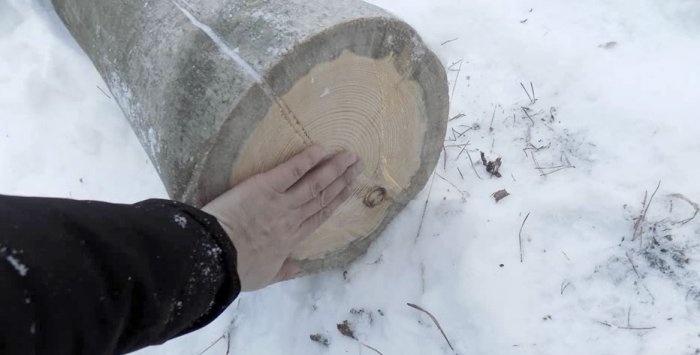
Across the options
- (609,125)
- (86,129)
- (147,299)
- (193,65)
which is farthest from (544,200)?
(86,129)

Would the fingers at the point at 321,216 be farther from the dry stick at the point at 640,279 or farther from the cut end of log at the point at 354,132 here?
the dry stick at the point at 640,279

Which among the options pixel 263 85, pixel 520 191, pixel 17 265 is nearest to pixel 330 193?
pixel 263 85

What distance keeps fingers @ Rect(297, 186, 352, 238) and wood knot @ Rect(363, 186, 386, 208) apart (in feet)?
0.43

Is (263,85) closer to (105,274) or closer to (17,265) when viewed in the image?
(105,274)

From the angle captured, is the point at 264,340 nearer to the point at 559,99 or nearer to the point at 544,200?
the point at 544,200

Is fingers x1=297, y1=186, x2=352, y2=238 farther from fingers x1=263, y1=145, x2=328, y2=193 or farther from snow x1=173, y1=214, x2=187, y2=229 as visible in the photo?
snow x1=173, y1=214, x2=187, y2=229

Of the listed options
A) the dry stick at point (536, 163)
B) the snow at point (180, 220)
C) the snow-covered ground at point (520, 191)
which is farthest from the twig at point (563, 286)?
the snow at point (180, 220)

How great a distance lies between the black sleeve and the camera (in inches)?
43.8

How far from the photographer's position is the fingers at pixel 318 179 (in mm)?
1709

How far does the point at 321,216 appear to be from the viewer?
182 cm

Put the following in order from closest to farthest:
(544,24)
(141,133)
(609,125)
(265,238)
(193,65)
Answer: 1. (193,65)
2. (265,238)
3. (141,133)
4. (609,125)
5. (544,24)

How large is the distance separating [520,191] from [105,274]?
53.8 inches

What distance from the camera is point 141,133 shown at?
1.86 m

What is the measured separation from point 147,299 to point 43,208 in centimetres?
26
